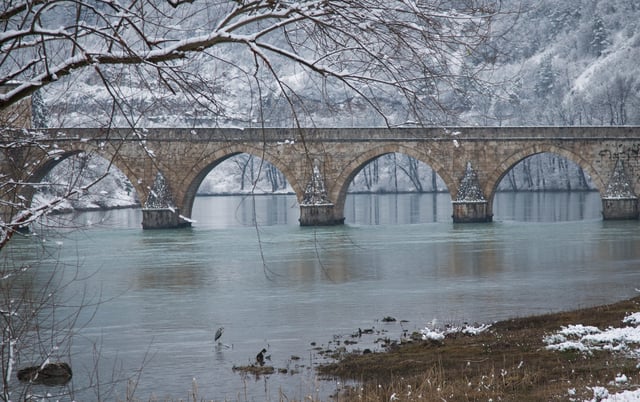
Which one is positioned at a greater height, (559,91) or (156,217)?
(559,91)

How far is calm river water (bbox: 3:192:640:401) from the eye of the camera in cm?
1309

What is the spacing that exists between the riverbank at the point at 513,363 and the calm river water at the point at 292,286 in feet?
2.50

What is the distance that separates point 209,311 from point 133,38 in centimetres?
1246

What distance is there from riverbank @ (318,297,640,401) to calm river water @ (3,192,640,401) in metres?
0.76

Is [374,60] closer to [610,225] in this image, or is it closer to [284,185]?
[610,225]

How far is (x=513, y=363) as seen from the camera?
10594mm

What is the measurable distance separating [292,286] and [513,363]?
38.9 ft

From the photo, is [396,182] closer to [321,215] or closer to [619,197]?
[321,215]

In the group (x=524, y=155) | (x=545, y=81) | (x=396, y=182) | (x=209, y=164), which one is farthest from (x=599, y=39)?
(x=209, y=164)

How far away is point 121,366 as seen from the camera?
1330cm

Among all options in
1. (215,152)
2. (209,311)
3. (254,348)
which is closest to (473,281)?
(209,311)

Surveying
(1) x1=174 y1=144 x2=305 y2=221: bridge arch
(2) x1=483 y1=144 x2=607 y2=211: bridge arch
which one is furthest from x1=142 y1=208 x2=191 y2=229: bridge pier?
(2) x1=483 y1=144 x2=607 y2=211: bridge arch

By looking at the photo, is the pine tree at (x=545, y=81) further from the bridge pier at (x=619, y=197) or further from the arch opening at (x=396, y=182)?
the bridge pier at (x=619, y=197)

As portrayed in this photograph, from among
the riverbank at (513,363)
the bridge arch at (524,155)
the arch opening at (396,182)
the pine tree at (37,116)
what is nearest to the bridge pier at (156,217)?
the pine tree at (37,116)
